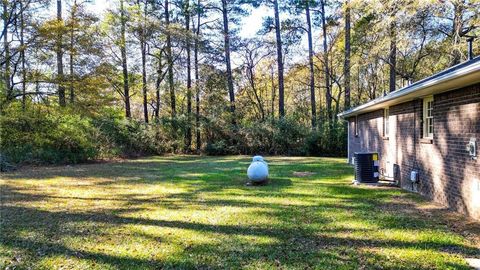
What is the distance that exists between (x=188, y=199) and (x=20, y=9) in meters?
12.6

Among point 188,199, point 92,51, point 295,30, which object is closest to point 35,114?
point 92,51

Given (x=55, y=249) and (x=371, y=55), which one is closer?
(x=55, y=249)

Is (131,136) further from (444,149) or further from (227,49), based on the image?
(444,149)

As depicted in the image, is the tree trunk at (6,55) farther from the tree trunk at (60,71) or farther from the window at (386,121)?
the window at (386,121)

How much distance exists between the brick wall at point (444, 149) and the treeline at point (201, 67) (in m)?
5.20

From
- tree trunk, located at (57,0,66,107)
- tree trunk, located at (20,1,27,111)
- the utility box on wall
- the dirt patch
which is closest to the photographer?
the utility box on wall

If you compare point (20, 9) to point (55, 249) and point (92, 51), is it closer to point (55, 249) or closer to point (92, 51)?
point (92, 51)

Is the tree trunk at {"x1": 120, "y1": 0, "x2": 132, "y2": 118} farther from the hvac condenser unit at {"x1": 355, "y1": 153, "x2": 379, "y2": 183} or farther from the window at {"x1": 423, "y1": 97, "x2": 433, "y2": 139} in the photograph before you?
the window at {"x1": 423, "y1": 97, "x2": 433, "y2": 139}

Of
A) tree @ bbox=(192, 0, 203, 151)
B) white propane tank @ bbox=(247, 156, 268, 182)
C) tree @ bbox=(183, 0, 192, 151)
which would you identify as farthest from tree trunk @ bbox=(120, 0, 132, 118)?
white propane tank @ bbox=(247, 156, 268, 182)

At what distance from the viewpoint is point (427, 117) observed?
718cm

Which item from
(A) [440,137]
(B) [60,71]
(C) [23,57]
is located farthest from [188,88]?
(A) [440,137]

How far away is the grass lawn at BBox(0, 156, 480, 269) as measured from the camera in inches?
147

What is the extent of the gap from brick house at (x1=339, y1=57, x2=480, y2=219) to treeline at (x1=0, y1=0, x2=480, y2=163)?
5212 millimetres

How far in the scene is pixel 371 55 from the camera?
50.7ft
